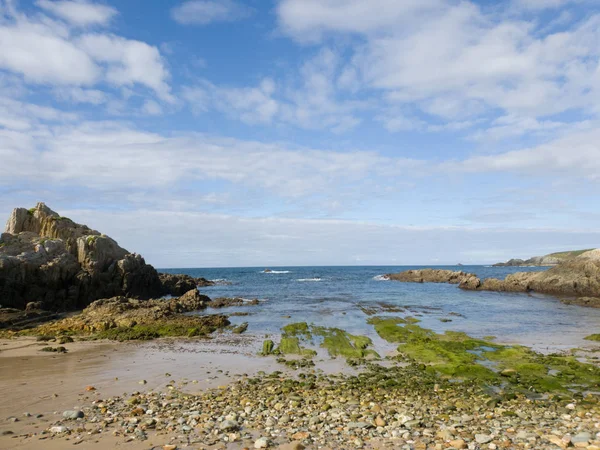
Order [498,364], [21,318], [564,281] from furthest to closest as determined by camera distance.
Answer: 1. [564,281]
2. [21,318]
3. [498,364]

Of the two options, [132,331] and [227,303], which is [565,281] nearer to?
[227,303]

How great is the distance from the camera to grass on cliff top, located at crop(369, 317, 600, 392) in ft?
48.4

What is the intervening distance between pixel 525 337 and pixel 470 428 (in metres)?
19.6

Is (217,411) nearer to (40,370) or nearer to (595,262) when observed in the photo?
(40,370)

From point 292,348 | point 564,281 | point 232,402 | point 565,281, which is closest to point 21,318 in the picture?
point 292,348

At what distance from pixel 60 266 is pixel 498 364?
39328mm

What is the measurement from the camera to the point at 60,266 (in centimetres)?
3997

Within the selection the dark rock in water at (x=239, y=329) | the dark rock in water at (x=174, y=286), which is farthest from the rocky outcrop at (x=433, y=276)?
the dark rock in water at (x=239, y=329)

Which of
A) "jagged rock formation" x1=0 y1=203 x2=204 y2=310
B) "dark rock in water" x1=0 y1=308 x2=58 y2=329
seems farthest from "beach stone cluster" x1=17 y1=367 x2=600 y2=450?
"jagged rock formation" x1=0 y1=203 x2=204 y2=310

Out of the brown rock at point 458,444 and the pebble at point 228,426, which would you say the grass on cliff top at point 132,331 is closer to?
the pebble at point 228,426

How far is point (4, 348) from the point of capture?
22062 millimetres

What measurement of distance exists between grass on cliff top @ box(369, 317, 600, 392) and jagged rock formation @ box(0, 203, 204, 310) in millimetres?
31962

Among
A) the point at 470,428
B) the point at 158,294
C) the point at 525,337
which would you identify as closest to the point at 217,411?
the point at 470,428

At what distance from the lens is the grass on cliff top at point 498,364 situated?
48.4 ft
